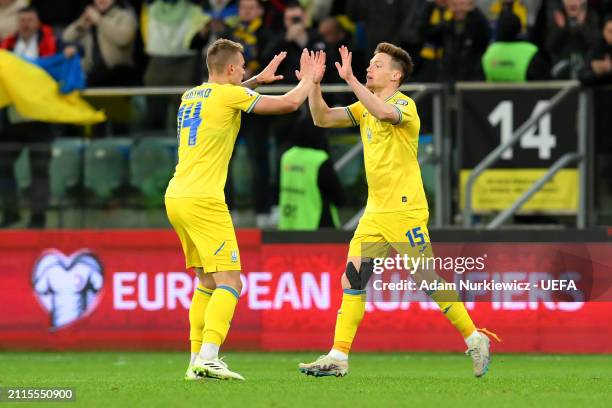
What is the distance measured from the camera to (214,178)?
34.0 ft

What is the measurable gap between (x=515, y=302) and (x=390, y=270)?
1309 millimetres

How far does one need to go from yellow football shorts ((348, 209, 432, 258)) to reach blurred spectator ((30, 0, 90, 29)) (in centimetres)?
831

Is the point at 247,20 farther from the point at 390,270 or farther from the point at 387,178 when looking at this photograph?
the point at 387,178

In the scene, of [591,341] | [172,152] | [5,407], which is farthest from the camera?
[172,152]

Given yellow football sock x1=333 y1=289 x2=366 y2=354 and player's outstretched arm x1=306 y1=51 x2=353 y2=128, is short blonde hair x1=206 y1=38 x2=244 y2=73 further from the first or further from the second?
yellow football sock x1=333 y1=289 x2=366 y2=354

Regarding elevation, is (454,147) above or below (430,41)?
below

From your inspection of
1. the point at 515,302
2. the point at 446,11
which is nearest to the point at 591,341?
the point at 515,302

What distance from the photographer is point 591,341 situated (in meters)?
14.4

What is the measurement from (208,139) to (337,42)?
6.35 metres

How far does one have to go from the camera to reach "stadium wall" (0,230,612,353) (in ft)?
47.4

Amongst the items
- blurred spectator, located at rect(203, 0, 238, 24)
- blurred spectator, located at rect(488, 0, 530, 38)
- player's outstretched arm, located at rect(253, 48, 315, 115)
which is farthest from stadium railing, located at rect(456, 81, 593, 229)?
player's outstretched arm, located at rect(253, 48, 315, 115)

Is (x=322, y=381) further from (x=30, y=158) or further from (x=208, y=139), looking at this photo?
(x=30, y=158)

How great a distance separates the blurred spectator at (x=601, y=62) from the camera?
15.4m

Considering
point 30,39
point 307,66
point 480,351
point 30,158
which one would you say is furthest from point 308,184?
point 480,351
